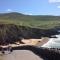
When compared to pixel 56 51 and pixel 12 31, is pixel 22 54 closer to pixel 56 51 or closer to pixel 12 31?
pixel 56 51

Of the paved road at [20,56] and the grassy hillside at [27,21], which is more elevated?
the paved road at [20,56]

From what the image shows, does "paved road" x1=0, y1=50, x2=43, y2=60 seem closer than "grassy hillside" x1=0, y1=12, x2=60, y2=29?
Yes

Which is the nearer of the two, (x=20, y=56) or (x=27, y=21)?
(x=20, y=56)

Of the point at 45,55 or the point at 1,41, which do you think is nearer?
the point at 45,55

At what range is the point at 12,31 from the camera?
79.8 metres

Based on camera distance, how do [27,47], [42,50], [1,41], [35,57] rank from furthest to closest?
[1,41], [27,47], [42,50], [35,57]

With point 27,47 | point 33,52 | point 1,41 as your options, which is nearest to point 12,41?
point 1,41

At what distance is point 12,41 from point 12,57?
26307mm

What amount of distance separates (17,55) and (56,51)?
632 centimetres

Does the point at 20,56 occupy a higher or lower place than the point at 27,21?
higher

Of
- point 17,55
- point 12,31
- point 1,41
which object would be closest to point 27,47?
point 17,55

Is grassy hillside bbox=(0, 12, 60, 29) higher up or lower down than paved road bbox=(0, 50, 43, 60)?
lower down

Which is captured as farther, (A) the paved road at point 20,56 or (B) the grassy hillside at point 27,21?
(B) the grassy hillside at point 27,21

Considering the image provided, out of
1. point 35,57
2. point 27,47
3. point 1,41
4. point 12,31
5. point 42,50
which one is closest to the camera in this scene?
point 35,57
